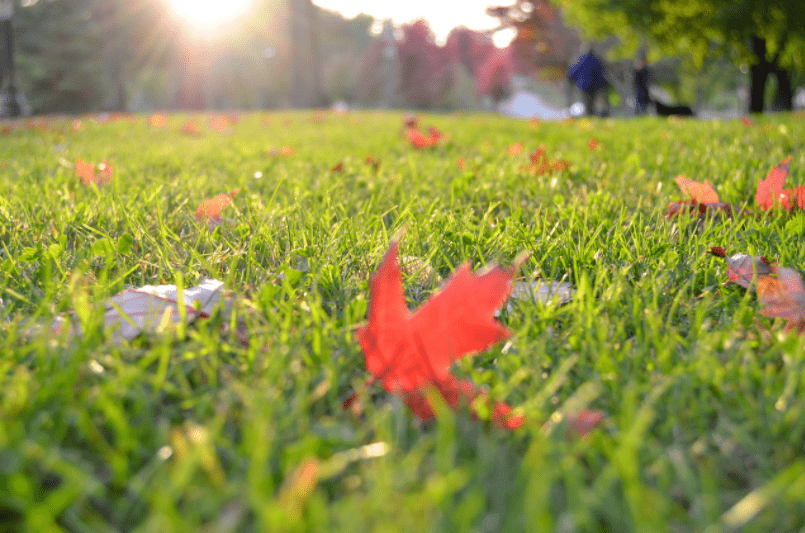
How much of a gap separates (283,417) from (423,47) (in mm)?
50718

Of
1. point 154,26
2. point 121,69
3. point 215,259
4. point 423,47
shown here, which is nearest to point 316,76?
point 121,69

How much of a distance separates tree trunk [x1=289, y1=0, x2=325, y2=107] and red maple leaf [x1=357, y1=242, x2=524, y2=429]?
64.9 feet

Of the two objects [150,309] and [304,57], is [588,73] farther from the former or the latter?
[150,309]

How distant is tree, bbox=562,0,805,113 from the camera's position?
9.08m

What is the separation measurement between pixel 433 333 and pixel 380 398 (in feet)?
0.53

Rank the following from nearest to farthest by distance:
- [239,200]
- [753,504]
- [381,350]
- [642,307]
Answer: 1. [753,504]
2. [381,350]
3. [642,307]
4. [239,200]

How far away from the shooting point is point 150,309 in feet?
3.30

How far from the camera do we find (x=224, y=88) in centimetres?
5556

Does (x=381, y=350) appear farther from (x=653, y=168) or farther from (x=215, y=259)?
(x=653, y=168)

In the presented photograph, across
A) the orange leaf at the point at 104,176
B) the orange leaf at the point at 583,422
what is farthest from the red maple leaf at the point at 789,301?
the orange leaf at the point at 104,176

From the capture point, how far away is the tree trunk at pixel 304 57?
18.8m

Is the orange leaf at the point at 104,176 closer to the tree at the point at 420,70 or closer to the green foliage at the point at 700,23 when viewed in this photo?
the green foliage at the point at 700,23

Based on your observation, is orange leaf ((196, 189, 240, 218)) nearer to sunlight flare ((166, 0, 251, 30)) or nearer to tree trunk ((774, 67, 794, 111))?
tree trunk ((774, 67, 794, 111))

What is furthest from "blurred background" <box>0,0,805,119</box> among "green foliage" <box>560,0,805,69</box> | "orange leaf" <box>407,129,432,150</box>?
"orange leaf" <box>407,129,432,150</box>
